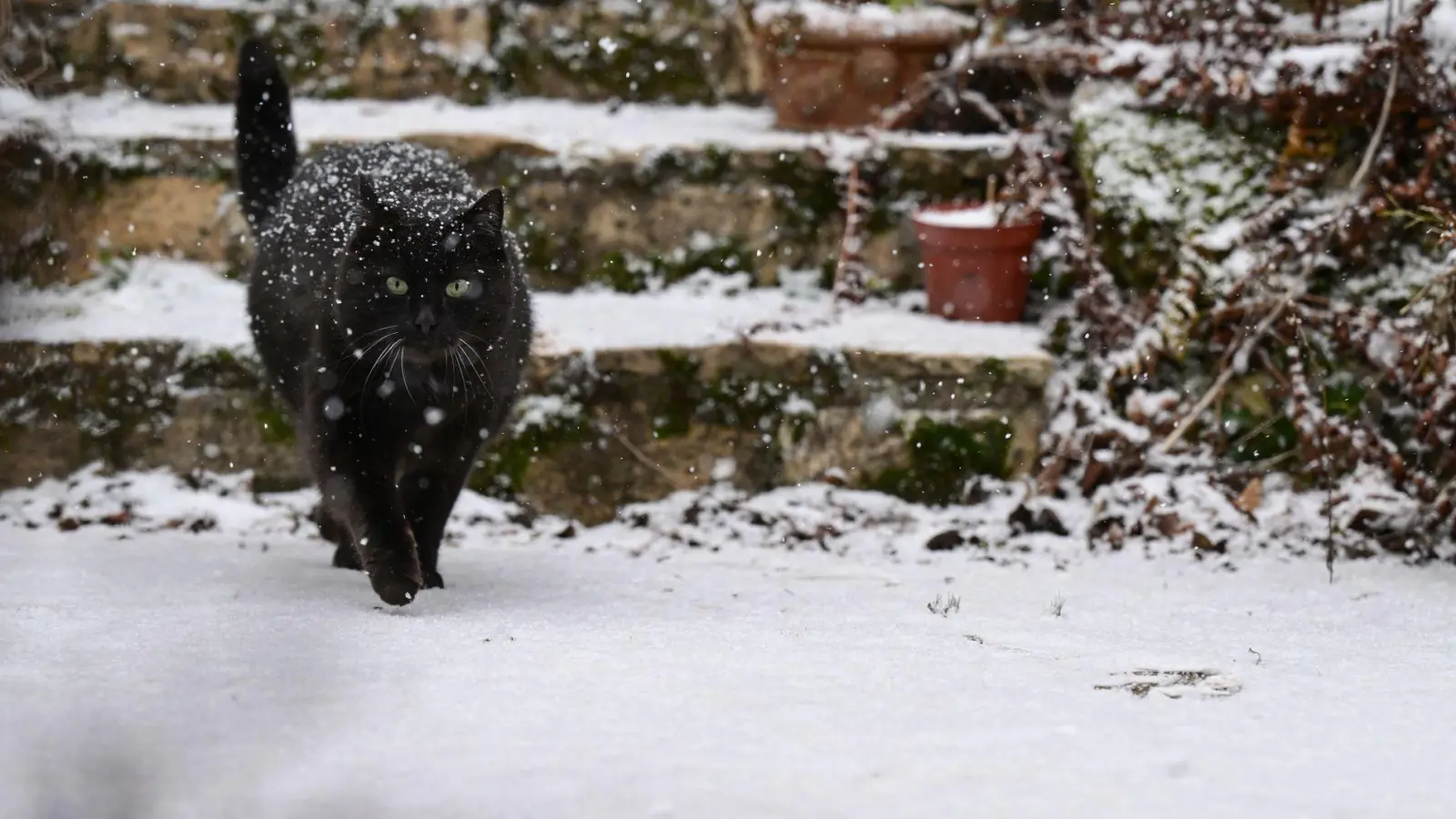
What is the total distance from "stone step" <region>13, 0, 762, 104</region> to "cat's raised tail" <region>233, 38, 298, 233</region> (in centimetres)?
141

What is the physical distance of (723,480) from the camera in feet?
12.3

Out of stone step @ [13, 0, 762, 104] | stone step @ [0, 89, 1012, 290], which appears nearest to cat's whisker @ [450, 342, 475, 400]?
stone step @ [0, 89, 1012, 290]

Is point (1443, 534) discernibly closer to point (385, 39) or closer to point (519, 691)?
point (519, 691)

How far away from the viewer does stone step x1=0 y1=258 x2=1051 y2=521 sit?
12.0 ft

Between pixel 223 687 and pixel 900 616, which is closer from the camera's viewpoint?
pixel 223 687

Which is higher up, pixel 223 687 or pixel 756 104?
pixel 756 104

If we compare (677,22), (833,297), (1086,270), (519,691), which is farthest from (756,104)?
(519,691)

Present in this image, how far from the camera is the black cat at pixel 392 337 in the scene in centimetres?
262

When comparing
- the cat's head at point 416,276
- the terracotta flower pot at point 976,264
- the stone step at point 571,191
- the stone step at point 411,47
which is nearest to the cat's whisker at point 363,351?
the cat's head at point 416,276

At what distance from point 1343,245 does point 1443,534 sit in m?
0.83

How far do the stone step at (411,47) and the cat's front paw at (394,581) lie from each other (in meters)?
2.56

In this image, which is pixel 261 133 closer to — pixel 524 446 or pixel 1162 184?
pixel 524 446

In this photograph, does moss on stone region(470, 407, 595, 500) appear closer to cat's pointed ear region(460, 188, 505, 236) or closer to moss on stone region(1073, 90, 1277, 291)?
cat's pointed ear region(460, 188, 505, 236)

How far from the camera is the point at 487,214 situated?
269cm
